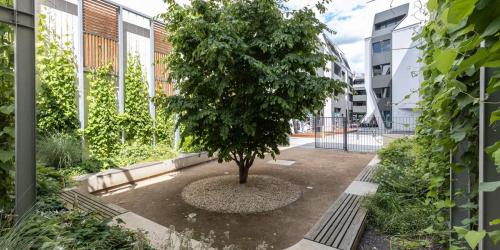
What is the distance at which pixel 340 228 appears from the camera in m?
2.83

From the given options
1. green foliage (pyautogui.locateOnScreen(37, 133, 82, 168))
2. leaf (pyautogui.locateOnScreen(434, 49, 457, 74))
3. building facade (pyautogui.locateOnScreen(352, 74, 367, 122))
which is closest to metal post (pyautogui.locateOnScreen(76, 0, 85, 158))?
green foliage (pyautogui.locateOnScreen(37, 133, 82, 168))

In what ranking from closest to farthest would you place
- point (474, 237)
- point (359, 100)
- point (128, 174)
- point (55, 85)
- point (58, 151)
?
point (474, 237) < point (58, 151) < point (128, 174) < point (55, 85) < point (359, 100)

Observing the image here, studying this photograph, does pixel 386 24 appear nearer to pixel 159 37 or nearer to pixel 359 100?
pixel 159 37

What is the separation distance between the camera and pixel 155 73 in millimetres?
8094

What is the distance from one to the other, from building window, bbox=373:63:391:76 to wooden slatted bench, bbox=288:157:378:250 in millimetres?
19966

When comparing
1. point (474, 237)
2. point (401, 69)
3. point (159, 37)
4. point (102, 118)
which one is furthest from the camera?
point (401, 69)

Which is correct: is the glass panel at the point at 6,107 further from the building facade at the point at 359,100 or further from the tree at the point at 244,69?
the building facade at the point at 359,100

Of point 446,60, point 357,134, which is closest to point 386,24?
point 357,134

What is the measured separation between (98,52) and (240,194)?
5.64m

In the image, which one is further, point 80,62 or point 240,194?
point 80,62

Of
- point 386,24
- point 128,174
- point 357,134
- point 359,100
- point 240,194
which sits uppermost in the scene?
point 386,24

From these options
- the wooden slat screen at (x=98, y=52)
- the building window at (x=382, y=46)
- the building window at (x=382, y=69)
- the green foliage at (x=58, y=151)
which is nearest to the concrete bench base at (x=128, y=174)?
the green foliage at (x=58, y=151)

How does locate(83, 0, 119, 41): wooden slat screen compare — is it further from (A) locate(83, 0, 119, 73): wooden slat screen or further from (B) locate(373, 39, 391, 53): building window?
(B) locate(373, 39, 391, 53): building window

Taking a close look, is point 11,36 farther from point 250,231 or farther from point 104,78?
point 104,78
